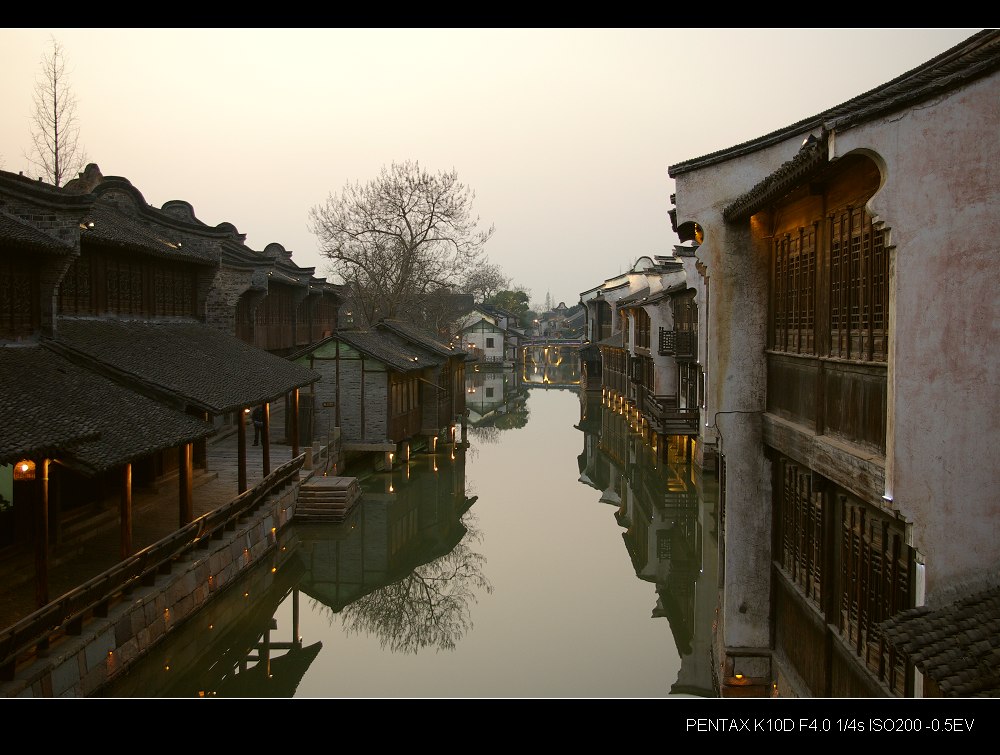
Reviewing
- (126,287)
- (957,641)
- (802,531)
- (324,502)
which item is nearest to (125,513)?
(126,287)

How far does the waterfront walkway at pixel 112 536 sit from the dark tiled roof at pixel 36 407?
246 centimetres

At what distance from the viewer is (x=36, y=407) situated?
36.0 ft

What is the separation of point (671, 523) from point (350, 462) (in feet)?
39.8

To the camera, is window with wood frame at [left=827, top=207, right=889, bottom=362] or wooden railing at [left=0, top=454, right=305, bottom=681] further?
wooden railing at [left=0, top=454, right=305, bottom=681]

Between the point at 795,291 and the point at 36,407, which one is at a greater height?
the point at 795,291

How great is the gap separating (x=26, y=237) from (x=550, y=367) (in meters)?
98.1

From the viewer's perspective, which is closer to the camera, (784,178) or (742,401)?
(784,178)

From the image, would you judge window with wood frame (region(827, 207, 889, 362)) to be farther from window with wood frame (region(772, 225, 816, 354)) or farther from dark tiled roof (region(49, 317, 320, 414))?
dark tiled roof (region(49, 317, 320, 414))

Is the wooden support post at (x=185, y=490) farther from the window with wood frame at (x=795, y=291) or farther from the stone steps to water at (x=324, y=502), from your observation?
the window with wood frame at (x=795, y=291)

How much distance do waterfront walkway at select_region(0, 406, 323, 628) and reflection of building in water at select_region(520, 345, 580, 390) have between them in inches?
2065

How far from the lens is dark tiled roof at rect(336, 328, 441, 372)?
27.7 meters

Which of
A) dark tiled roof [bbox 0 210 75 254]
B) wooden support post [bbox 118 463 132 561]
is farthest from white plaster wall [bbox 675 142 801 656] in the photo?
dark tiled roof [bbox 0 210 75 254]

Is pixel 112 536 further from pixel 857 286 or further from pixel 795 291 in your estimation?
pixel 857 286

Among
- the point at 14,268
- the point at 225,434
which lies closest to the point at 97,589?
the point at 14,268
